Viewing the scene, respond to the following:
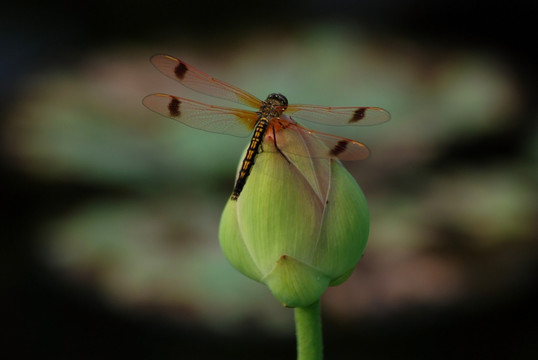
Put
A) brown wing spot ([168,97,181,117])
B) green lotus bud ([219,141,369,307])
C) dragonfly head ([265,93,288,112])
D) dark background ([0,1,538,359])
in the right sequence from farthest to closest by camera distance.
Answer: dark background ([0,1,538,359])
brown wing spot ([168,97,181,117])
dragonfly head ([265,93,288,112])
green lotus bud ([219,141,369,307])

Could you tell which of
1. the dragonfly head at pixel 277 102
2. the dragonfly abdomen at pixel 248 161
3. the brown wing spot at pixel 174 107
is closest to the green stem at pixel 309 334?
the dragonfly abdomen at pixel 248 161

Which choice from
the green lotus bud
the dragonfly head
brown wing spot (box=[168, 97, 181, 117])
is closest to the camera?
the green lotus bud

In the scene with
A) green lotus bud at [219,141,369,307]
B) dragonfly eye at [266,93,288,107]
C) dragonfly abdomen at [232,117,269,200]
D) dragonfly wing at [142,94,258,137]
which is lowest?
green lotus bud at [219,141,369,307]

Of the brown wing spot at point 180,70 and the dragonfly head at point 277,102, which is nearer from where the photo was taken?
the dragonfly head at point 277,102

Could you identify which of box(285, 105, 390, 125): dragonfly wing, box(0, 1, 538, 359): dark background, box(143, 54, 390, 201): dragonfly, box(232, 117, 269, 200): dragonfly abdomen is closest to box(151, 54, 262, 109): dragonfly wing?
box(143, 54, 390, 201): dragonfly

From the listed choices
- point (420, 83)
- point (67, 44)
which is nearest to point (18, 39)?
point (67, 44)

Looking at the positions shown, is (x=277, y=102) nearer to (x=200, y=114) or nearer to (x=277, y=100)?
(x=277, y=100)

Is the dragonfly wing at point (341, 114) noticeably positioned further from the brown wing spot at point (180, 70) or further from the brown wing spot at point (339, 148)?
the brown wing spot at point (180, 70)

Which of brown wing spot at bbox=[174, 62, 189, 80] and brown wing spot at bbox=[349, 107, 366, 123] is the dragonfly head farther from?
brown wing spot at bbox=[174, 62, 189, 80]
